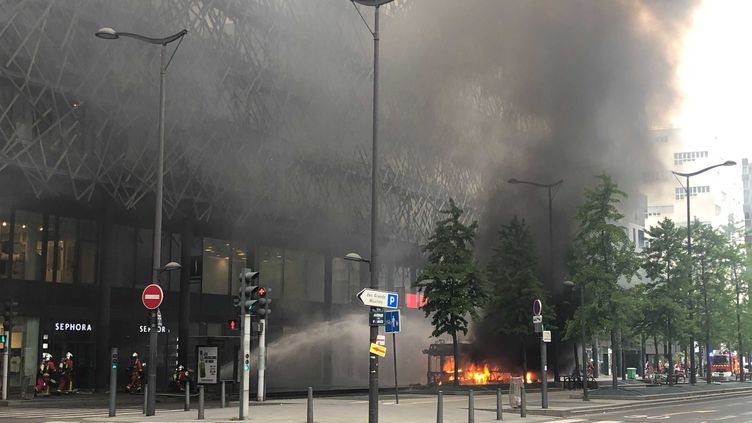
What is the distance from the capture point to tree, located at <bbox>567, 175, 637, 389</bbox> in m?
34.6

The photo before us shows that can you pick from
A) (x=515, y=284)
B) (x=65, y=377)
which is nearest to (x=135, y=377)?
(x=65, y=377)

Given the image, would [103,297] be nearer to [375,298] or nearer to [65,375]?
[65,375]

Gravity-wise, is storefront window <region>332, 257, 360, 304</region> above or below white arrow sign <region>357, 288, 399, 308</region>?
above

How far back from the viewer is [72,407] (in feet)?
86.4

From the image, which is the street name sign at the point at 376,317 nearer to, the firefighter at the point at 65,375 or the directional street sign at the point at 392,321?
the directional street sign at the point at 392,321

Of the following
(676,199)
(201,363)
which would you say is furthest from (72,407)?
(676,199)

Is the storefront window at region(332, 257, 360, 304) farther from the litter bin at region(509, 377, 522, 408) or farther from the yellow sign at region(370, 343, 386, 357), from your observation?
the yellow sign at region(370, 343, 386, 357)

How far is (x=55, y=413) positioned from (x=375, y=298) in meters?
10.9

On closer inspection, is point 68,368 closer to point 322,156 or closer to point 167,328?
point 167,328

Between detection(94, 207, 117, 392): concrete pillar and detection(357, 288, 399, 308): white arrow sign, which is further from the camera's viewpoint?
detection(94, 207, 117, 392): concrete pillar

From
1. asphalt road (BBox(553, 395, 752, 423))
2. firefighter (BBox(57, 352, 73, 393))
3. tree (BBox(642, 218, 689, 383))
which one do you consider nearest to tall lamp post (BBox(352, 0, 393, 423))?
asphalt road (BBox(553, 395, 752, 423))

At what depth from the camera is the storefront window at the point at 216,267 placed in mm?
45344

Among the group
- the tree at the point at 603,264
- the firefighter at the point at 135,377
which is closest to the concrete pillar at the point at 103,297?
the firefighter at the point at 135,377

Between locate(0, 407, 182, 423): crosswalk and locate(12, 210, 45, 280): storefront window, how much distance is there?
41.0 ft
